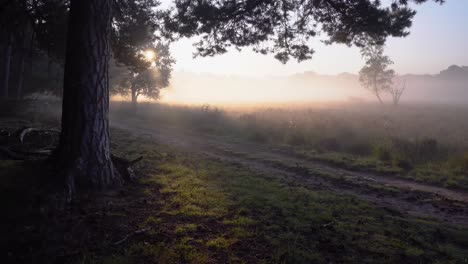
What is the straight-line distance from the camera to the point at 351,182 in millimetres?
9867

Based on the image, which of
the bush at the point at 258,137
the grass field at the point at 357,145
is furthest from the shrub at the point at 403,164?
the bush at the point at 258,137

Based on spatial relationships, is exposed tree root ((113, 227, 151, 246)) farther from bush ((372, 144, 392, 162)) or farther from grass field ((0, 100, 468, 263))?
bush ((372, 144, 392, 162))

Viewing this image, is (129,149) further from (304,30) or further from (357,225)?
(357,225)

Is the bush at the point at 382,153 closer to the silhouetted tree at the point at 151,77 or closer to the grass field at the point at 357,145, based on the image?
the grass field at the point at 357,145

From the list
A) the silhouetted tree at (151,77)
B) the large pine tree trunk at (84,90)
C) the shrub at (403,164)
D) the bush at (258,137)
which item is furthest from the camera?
the silhouetted tree at (151,77)

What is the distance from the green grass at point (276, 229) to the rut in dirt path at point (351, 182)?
2.97 ft

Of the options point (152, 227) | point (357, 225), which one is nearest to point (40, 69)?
point (152, 227)

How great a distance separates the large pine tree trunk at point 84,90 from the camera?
6336 mm

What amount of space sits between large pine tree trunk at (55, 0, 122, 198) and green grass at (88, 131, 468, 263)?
157 centimetres

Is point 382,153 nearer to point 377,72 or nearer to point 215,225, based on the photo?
point 215,225

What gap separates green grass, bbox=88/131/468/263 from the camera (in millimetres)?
4695

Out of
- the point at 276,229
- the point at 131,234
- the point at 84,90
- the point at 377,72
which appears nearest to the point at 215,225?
the point at 276,229

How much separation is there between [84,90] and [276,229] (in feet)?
15.0

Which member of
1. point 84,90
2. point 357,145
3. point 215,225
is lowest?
point 215,225
